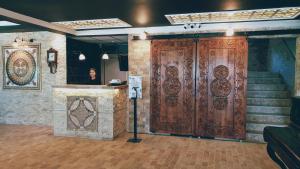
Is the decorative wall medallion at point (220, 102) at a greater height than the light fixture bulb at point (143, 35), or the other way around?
the light fixture bulb at point (143, 35)

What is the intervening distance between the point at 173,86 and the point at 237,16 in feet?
7.30

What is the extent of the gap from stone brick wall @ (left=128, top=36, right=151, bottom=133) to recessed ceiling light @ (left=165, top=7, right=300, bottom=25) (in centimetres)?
108

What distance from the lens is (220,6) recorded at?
14.0 feet

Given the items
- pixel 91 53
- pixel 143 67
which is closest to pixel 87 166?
pixel 143 67

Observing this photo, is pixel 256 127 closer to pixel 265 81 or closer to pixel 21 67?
pixel 265 81

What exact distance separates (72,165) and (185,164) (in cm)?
198

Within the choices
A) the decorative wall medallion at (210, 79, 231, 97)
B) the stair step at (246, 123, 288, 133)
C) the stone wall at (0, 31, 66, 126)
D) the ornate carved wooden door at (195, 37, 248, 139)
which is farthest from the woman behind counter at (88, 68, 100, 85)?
the stair step at (246, 123, 288, 133)

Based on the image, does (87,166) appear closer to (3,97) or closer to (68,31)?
(68,31)

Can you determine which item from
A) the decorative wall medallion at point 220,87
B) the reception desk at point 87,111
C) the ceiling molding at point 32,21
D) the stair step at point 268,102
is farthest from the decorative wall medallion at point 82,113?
the stair step at point 268,102

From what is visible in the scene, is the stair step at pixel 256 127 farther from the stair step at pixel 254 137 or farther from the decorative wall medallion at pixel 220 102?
the decorative wall medallion at pixel 220 102

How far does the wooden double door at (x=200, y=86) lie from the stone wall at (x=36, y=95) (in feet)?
9.51

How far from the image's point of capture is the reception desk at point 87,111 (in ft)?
18.7

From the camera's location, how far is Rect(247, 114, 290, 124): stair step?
19.3ft

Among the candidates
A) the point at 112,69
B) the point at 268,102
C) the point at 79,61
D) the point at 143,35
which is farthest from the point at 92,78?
the point at 268,102
